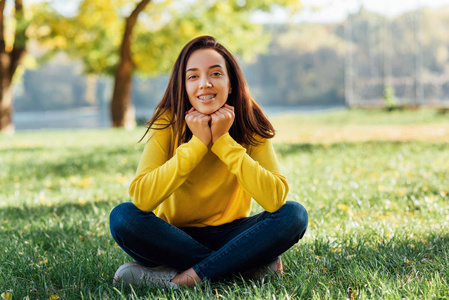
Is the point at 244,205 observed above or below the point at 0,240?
above

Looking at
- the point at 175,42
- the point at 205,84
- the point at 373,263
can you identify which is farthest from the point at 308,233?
the point at 175,42

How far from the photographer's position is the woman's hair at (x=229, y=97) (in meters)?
2.47

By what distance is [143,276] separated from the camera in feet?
7.77

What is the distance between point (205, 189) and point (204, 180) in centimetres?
5

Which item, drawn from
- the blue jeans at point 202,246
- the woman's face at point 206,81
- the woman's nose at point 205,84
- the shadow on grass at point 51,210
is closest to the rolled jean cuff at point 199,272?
the blue jeans at point 202,246

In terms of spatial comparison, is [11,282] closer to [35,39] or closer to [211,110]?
[211,110]

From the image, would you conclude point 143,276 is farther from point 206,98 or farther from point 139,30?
point 139,30

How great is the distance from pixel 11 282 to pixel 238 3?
14657 mm

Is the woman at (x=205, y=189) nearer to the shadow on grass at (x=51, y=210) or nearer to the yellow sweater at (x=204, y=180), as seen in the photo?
the yellow sweater at (x=204, y=180)

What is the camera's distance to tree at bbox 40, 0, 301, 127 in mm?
15492

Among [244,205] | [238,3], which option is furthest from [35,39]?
[244,205]

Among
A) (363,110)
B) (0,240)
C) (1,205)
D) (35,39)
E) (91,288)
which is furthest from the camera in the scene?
(363,110)

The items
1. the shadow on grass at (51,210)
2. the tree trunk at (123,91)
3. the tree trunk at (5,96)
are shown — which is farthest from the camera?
the tree trunk at (123,91)

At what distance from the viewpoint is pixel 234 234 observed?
2.49 meters
